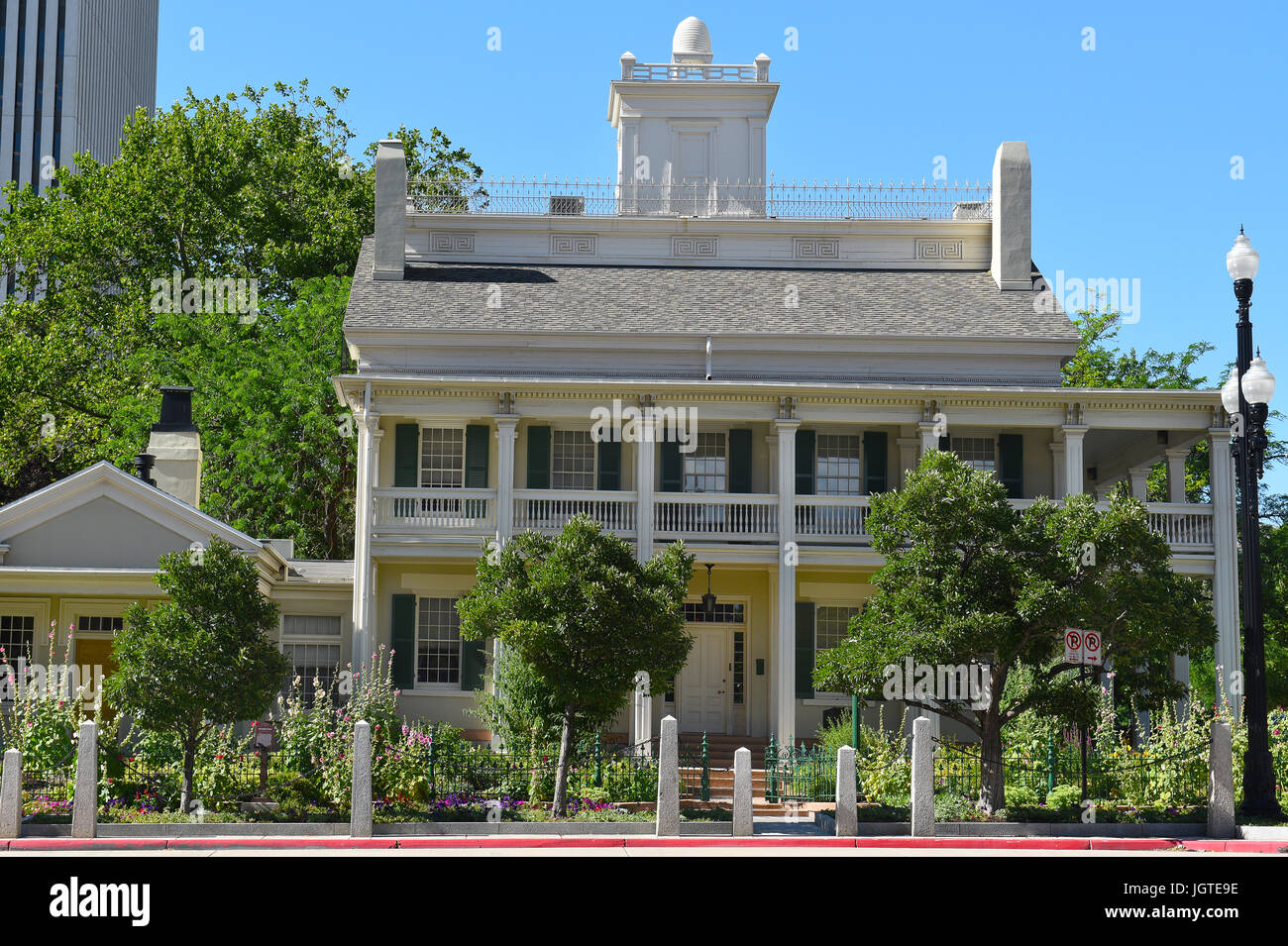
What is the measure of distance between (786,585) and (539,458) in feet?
18.3

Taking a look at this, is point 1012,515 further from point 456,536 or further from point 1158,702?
point 456,536

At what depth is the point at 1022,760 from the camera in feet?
65.7

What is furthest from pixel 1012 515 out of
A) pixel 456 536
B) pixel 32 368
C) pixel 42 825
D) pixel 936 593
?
pixel 32 368

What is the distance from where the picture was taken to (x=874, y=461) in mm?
27234

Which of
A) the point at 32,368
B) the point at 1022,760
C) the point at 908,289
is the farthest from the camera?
the point at 32,368

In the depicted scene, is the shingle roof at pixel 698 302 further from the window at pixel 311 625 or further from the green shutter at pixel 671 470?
the window at pixel 311 625

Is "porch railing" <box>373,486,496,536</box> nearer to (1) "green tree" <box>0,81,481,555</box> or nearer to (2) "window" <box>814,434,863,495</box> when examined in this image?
(2) "window" <box>814,434,863,495</box>

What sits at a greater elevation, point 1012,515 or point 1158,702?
point 1012,515

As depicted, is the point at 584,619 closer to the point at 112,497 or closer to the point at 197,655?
the point at 197,655

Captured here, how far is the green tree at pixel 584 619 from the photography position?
58.8 feet

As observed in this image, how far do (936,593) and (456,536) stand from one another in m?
10.4

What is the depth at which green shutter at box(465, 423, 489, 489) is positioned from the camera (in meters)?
27.0

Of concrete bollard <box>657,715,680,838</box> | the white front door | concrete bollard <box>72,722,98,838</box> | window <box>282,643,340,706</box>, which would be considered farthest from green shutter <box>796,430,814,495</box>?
concrete bollard <box>72,722,98,838</box>

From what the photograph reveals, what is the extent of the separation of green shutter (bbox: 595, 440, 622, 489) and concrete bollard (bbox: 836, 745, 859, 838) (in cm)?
1106
